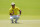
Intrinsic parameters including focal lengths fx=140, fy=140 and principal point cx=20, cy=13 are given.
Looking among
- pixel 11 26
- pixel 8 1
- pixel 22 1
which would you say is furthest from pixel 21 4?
pixel 11 26

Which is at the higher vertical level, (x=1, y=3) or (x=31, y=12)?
(x=1, y=3)

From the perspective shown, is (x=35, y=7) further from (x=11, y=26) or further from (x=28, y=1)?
(x=11, y=26)

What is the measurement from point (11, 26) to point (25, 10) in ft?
10.7

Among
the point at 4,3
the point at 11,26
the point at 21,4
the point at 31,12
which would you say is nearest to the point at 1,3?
the point at 4,3

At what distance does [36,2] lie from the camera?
610cm

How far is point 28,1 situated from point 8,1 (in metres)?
0.86

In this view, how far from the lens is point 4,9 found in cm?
591

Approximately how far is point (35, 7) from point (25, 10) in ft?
1.58

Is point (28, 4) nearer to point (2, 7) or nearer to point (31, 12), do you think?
point (31, 12)

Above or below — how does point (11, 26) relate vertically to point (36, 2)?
below

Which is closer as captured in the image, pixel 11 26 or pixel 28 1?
pixel 11 26

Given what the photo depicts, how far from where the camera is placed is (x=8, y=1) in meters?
5.95

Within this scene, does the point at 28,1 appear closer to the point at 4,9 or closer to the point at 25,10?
the point at 25,10

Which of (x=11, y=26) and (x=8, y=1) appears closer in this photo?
(x=11, y=26)
